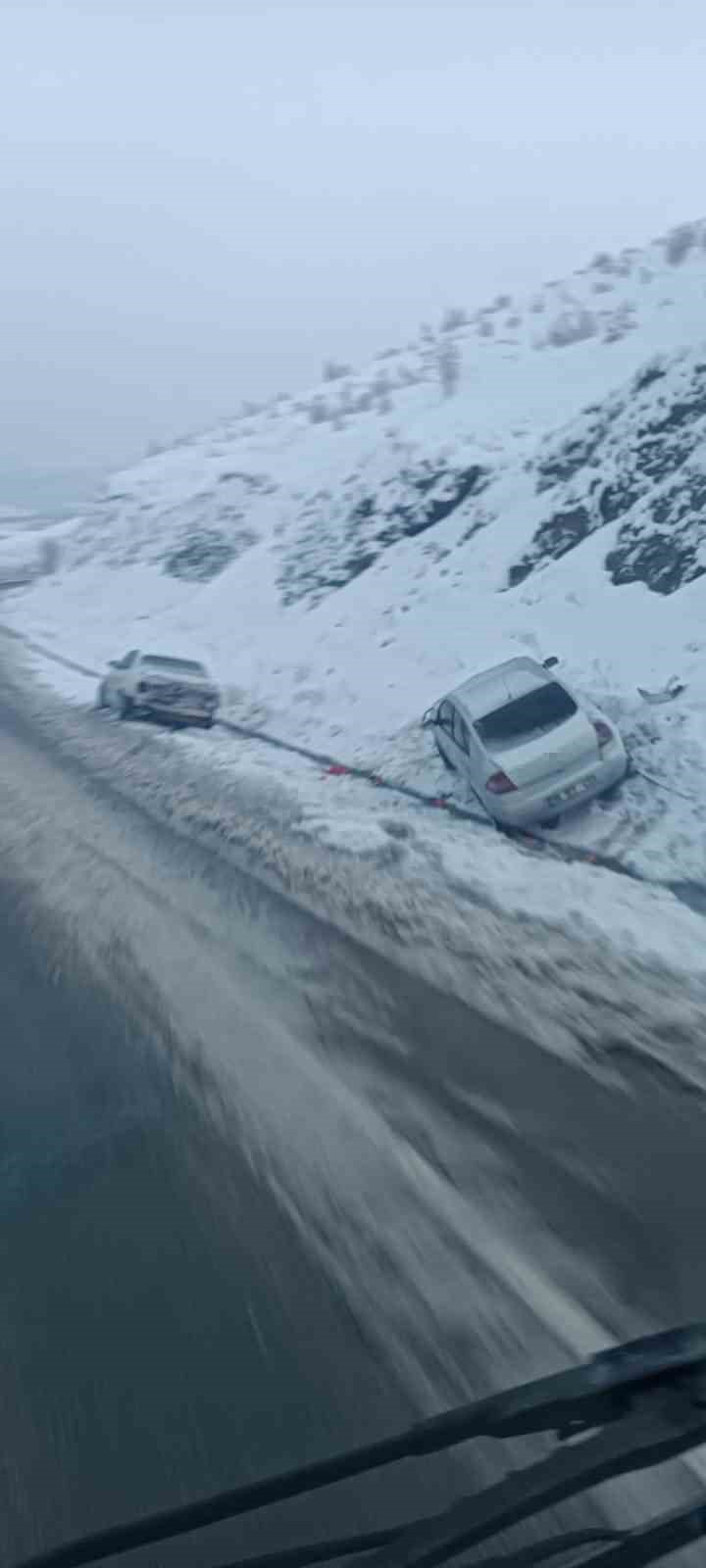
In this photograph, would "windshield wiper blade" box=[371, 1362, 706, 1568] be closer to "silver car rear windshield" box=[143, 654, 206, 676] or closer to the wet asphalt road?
the wet asphalt road

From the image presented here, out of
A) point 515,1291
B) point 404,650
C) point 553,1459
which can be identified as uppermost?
point 553,1459

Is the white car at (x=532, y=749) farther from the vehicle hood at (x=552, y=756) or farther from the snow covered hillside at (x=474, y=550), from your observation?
the snow covered hillside at (x=474, y=550)

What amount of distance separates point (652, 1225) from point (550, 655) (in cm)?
1277

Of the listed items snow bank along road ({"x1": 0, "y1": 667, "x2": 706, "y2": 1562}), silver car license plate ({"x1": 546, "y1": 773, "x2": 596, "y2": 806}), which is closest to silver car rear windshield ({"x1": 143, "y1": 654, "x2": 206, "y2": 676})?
silver car license plate ({"x1": 546, "y1": 773, "x2": 596, "y2": 806})

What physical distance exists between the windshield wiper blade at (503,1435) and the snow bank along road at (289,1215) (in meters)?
1.19

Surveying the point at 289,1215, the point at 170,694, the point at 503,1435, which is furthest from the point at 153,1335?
the point at 170,694

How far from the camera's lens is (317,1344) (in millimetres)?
4887

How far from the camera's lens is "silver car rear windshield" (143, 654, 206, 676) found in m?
22.1

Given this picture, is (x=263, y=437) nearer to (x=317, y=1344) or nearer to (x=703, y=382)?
(x=703, y=382)

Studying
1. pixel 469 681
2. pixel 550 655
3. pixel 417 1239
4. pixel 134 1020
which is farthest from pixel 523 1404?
pixel 550 655

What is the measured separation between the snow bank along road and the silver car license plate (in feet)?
12.2

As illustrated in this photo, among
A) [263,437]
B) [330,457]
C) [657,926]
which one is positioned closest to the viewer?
[657,926]

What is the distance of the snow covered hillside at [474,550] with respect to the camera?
16.5 metres

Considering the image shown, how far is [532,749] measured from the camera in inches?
518
